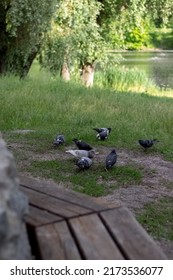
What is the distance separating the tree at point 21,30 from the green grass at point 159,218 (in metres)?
10.1

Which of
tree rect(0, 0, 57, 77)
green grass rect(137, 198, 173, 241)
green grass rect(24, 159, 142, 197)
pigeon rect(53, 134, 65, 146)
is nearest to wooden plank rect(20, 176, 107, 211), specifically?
green grass rect(137, 198, 173, 241)

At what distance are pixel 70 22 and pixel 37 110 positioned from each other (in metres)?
6.88

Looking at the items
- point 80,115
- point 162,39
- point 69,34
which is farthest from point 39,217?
point 162,39

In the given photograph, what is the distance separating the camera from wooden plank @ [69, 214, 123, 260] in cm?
225

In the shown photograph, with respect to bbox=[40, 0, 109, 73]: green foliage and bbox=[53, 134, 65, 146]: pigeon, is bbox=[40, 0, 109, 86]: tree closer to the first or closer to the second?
bbox=[40, 0, 109, 73]: green foliage

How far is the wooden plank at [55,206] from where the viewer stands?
2.58m

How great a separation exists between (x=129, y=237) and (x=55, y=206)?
47 cm

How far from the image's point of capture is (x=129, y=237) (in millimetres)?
2432

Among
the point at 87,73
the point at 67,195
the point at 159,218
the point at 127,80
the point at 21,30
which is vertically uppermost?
the point at 67,195

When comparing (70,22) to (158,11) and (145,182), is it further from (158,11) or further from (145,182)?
(145,182)

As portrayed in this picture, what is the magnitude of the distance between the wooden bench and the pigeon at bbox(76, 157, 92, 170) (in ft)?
10.9

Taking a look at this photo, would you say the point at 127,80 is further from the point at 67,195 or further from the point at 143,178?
the point at 67,195

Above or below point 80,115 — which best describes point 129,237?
above

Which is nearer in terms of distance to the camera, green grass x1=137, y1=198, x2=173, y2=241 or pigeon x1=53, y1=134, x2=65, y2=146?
green grass x1=137, y1=198, x2=173, y2=241
